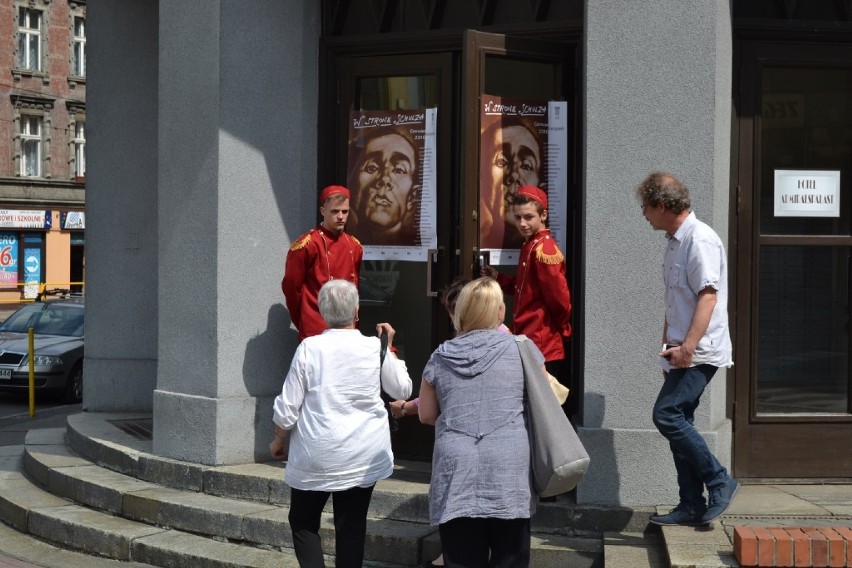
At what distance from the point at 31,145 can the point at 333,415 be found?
4264 cm

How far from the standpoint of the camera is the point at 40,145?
45.4 m

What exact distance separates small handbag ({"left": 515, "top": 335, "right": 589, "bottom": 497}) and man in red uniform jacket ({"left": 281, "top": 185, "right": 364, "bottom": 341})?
9.88ft

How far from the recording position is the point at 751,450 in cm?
757

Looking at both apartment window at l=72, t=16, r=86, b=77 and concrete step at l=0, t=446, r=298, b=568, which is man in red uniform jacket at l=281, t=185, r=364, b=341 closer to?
concrete step at l=0, t=446, r=298, b=568

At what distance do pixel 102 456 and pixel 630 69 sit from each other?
190 inches

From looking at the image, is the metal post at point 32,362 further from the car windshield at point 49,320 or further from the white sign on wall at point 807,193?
the white sign on wall at point 807,193

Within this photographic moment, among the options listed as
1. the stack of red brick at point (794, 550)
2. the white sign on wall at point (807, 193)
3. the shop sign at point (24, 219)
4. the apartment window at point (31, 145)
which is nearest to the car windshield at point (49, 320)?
the white sign on wall at point (807, 193)

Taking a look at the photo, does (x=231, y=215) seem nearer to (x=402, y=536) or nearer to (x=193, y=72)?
(x=193, y=72)

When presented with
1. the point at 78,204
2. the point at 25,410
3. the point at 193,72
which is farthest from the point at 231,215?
the point at 78,204

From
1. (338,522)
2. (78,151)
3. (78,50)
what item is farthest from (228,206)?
(78,50)

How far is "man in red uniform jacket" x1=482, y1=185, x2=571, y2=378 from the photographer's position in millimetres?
6977

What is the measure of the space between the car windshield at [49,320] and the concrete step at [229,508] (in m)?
9.06

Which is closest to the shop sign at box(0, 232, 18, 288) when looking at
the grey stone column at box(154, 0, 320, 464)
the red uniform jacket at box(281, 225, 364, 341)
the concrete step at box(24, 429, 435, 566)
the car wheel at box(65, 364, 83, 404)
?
the car wheel at box(65, 364, 83, 404)

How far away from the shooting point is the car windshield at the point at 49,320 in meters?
17.9
